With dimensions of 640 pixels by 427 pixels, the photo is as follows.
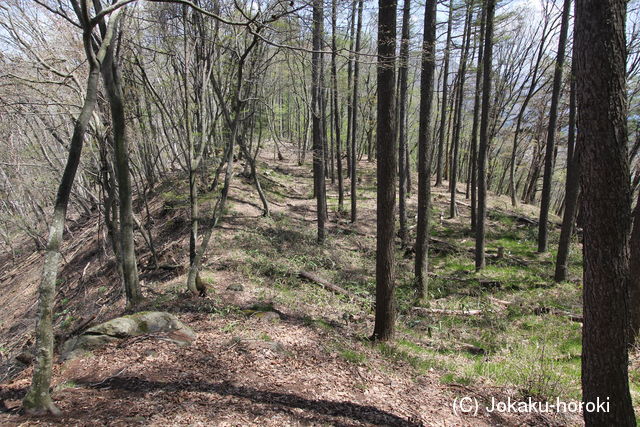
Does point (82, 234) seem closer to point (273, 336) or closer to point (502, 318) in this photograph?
point (273, 336)

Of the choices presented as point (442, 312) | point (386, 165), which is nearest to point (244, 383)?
point (386, 165)

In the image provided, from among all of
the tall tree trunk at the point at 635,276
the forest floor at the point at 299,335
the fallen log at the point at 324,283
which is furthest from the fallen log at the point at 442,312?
the tall tree trunk at the point at 635,276

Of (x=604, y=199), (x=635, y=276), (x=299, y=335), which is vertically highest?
(x=604, y=199)

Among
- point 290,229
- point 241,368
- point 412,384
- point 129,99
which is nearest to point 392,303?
point 412,384

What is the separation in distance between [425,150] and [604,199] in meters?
6.71

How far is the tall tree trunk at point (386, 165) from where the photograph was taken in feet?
18.7

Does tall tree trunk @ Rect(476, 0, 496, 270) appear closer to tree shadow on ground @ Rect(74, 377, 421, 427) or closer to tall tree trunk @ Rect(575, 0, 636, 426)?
tall tree trunk @ Rect(575, 0, 636, 426)

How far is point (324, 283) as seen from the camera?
10.1 metres

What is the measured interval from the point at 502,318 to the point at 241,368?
633cm

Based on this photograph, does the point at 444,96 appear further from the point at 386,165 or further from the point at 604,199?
the point at 604,199

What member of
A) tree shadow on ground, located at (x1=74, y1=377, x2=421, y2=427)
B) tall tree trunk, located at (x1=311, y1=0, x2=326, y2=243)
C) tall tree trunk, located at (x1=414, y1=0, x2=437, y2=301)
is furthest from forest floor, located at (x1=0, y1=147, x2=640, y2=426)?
tall tree trunk, located at (x1=311, y1=0, x2=326, y2=243)

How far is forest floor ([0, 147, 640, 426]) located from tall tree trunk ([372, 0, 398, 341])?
2.39 feet

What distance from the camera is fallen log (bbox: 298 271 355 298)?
9.73 meters

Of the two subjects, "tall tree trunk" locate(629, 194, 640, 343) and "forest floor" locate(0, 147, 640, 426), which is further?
"tall tree trunk" locate(629, 194, 640, 343)
